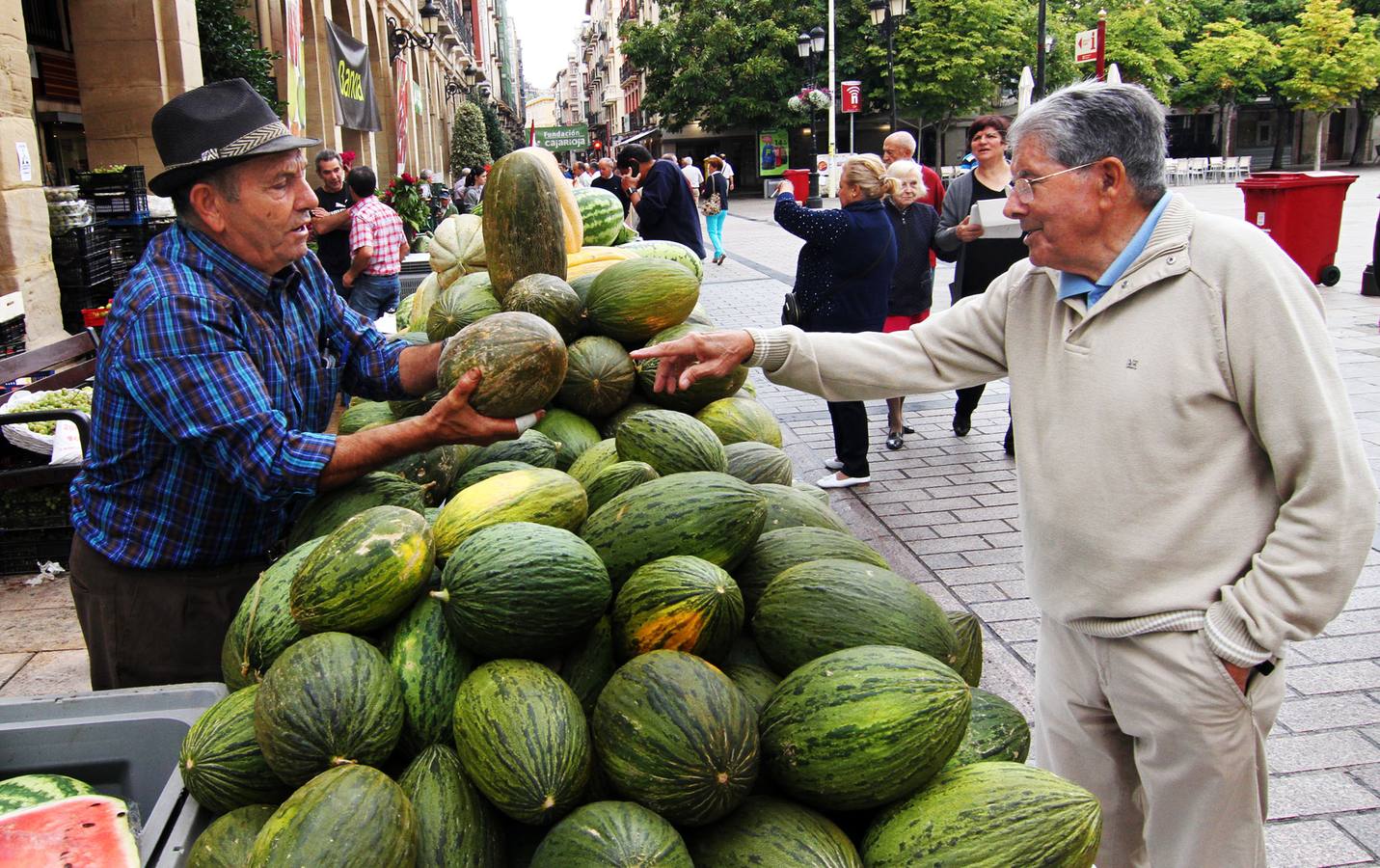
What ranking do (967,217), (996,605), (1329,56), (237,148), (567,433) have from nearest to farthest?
(237,148), (567,433), (996,605), (967,217), (1329,56)

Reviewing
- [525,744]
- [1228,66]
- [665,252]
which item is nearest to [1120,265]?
[525,744]

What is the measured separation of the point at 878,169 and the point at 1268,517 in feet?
15.5

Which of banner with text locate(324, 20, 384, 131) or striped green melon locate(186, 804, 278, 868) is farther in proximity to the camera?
banner with text locate(324, 20, 384, 131)

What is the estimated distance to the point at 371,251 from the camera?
962 centimetres

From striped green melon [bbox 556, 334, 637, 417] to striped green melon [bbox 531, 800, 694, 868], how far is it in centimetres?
189

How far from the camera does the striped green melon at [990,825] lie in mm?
1570

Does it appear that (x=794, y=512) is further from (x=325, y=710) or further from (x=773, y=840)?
(x=325, y=710)

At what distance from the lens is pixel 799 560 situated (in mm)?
2264

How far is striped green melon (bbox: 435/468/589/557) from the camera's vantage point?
2276 millimetres

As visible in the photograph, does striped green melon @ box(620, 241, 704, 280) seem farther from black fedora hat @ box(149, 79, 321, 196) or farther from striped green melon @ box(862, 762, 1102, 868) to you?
striped green melon @ box(862, 762, 1102, 868)

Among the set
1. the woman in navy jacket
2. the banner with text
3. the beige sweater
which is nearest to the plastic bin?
the beige sweater

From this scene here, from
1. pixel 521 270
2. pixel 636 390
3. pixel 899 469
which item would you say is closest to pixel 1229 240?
pixel 636 390

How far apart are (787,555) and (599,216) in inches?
162

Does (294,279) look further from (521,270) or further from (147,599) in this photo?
(521,270)
